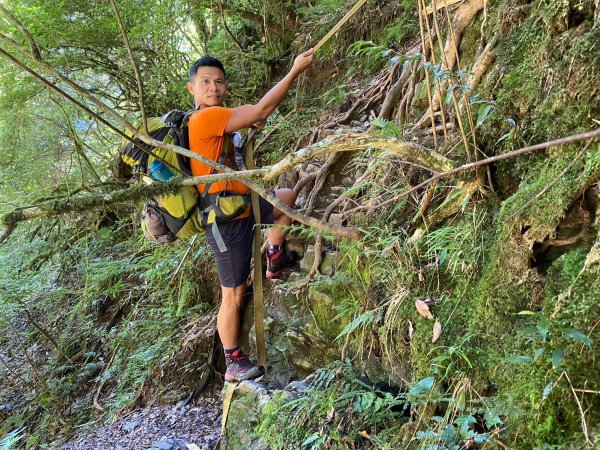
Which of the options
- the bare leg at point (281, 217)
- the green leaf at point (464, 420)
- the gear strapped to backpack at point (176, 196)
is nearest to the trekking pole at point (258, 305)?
the bare leg at point (281, 217)

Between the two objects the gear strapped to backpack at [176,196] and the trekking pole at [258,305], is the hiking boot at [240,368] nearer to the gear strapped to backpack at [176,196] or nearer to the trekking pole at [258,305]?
the trekking pole at [258,305]

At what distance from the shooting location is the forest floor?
13.3ft

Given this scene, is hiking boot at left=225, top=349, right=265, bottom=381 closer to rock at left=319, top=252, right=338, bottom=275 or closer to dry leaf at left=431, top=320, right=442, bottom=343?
rock at left=319, top=252, right=338, bottom=275

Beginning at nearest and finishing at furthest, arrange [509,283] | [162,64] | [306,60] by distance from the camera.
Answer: [509,283]
[306,60]
[162,64]

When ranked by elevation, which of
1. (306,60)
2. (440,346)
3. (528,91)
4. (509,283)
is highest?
(306,60)

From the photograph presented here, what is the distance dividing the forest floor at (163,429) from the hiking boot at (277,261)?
58.9 inches

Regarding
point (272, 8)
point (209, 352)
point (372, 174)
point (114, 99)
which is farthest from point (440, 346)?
point (114, 99)

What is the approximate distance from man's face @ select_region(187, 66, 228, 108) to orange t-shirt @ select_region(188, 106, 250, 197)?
260 millimetres

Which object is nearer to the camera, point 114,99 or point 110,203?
point 110,203

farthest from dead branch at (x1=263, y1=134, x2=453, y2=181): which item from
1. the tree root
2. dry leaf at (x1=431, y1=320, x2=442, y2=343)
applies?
dry leaf at (x1=431, y1=320, x2=442, y2=343)

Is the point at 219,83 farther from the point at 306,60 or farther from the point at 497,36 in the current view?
the point at 497,36

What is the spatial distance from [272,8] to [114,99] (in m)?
3.29

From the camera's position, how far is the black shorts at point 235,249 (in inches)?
→ 143

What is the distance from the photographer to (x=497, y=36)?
269 cm
